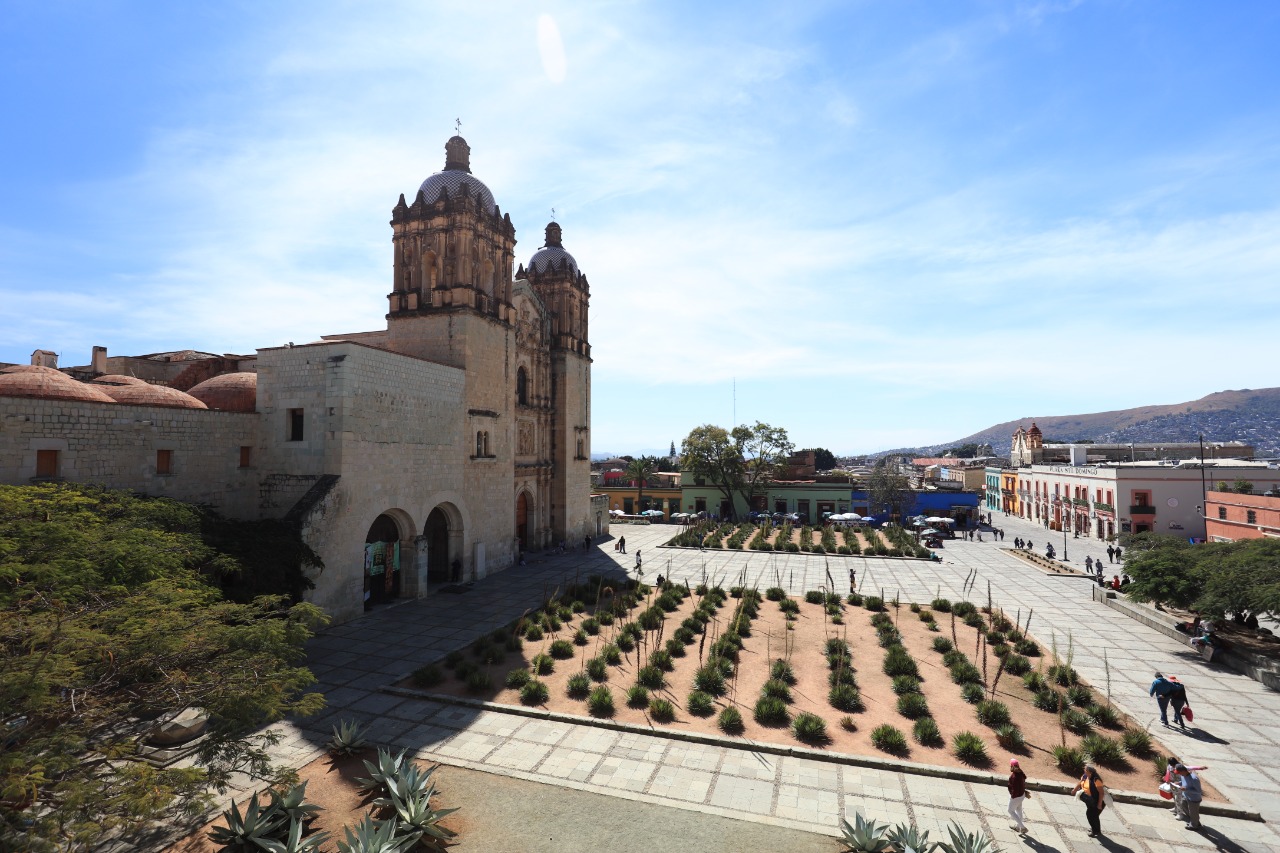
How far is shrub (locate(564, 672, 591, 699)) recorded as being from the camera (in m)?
14.9

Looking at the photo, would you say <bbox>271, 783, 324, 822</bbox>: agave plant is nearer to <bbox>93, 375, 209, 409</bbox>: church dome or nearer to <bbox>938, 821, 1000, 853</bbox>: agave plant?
<bbox>938, 821, 1000, 853</bbox>: agave plant

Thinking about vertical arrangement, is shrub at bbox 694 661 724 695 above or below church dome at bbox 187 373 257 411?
below

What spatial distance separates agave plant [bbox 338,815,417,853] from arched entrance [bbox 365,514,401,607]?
621 inches

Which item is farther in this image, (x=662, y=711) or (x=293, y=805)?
(x=662, y=711)

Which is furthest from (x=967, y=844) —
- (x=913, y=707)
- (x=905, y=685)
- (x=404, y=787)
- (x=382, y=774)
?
(x=382, y=774)

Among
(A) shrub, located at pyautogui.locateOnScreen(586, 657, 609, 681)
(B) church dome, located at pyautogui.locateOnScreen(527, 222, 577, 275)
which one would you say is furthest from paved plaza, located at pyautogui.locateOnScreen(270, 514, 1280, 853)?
(B) church dome, located at pyautogui.locateOnScreen(527, 222, 577, 275)

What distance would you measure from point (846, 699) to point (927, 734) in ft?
6.77

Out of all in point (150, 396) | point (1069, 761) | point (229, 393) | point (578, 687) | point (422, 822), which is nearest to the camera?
point (422, 822)

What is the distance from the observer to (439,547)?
2791 centimetres

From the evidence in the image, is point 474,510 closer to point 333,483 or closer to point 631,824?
point 333,483

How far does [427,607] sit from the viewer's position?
23.4 m

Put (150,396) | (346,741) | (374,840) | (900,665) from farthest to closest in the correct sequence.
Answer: (150,396) < (900,665) < (346,741) < (374,840)

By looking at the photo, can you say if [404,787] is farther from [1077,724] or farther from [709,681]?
[1077,724]

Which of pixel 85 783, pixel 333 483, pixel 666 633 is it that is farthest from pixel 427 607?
pixel 85 783
